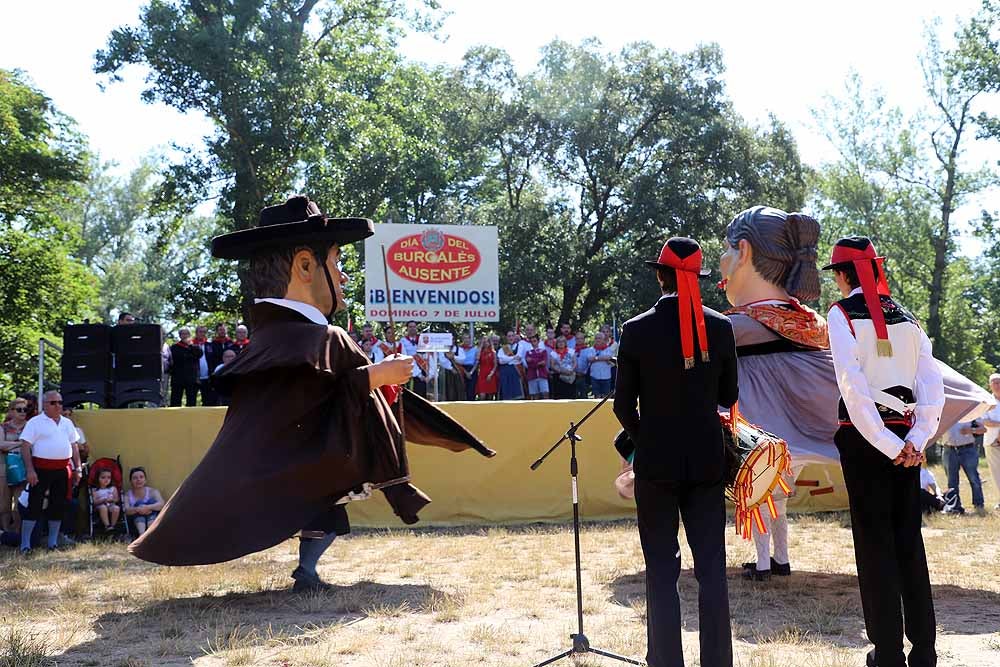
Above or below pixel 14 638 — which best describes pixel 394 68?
above

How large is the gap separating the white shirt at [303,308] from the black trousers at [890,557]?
2669mm

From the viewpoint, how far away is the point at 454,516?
11.7m

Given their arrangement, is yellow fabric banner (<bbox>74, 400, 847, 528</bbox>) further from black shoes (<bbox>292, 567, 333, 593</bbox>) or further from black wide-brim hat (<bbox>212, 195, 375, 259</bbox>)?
black wide-brim hat (<bbox>212, 195, 375, 259</bbox>)

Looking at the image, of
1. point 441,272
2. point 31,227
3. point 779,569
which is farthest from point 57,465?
point 31,227

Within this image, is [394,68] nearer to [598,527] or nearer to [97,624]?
[598,527]

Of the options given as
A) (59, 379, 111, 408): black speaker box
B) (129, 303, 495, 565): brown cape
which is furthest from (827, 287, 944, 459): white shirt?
(59, 379, 111, 408): black speaker box

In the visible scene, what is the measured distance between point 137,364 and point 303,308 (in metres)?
8.32

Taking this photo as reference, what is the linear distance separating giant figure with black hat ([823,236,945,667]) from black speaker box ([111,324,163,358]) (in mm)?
10041

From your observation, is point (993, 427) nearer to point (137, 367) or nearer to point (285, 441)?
point (285, 441)

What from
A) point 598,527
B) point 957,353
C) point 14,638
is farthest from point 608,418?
point 957,353

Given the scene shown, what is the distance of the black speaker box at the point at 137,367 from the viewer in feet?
42.0

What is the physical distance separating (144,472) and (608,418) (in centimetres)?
532

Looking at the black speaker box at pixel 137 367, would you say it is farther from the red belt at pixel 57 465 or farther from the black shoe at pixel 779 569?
the black shoe at pixel 779 569

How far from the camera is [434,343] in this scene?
544 inches
